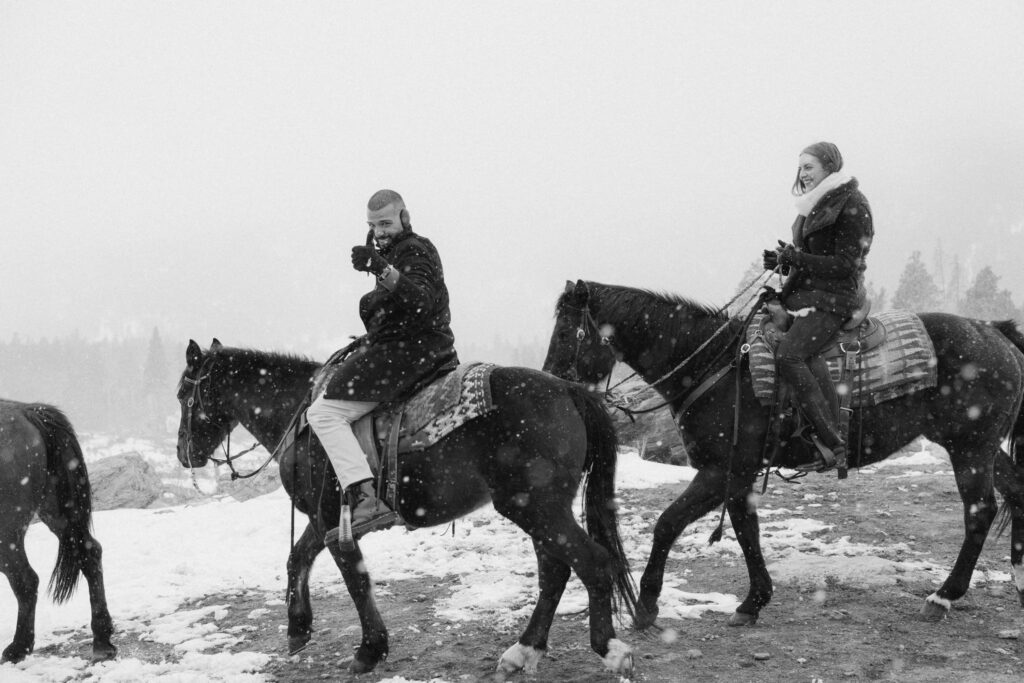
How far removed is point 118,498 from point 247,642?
917 cm

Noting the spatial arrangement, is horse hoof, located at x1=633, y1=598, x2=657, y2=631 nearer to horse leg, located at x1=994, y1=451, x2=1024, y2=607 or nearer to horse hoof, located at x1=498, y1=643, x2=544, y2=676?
horse hoof, located at x1=498, y1=643, x2=544, y2=676

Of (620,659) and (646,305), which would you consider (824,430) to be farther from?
(620,659)

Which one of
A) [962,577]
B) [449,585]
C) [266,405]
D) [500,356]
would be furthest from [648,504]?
[500,356]

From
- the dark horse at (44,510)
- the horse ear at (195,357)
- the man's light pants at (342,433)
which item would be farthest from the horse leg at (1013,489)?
the dark horse at (44,510)

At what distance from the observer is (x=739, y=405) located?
550 centimetres

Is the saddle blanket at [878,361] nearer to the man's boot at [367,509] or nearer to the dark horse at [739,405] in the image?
the dark horse at [739,405]

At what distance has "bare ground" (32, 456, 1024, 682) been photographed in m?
4.56

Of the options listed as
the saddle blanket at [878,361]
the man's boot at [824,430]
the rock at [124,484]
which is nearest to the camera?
the man's boot at [824,430]

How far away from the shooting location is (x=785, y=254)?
5.41 meters

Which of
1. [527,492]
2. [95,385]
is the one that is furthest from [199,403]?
[95,385]

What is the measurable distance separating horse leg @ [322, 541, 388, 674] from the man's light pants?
62cm

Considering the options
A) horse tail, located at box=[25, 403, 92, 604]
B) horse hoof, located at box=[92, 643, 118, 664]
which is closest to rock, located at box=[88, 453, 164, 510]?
horse tail, located at box=[25, 403, 92, 604]

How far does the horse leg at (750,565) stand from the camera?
5.42 metres

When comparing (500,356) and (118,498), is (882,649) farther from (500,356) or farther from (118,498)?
(500,356)
